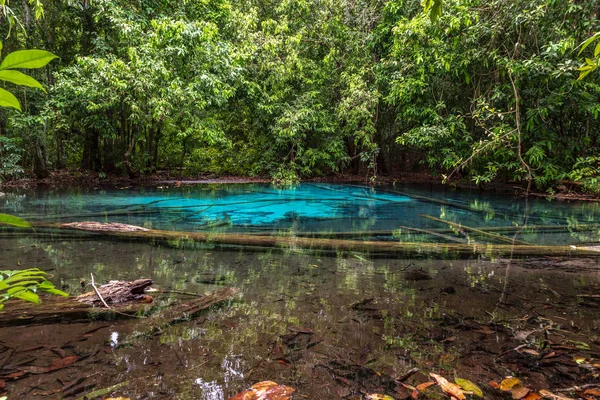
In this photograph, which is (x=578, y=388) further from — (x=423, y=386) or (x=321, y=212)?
(x=321, y=212)

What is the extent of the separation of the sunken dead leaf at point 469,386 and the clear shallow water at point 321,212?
262 cm

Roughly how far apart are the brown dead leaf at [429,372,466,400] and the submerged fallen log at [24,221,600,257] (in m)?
1.98

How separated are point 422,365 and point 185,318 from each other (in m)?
1.21

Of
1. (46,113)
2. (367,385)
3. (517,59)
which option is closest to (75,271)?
(367,385)

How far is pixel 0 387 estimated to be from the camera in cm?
128

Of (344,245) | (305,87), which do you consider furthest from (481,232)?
(305,87)

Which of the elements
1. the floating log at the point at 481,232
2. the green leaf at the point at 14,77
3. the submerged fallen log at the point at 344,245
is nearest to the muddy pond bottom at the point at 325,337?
the submerged fallen log at the point at 344,245

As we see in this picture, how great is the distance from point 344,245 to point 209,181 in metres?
8.53

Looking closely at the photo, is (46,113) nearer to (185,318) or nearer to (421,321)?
(185,318)

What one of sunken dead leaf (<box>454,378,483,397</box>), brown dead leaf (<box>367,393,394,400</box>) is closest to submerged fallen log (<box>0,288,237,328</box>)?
brown dead leaf (<box>367,393,394,400</box>)

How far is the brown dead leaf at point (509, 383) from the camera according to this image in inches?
52.8

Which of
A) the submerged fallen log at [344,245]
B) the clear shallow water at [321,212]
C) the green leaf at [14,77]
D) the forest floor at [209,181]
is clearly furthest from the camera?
the forest floor at [209,181]

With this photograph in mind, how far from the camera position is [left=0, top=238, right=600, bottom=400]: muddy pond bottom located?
4.52ft

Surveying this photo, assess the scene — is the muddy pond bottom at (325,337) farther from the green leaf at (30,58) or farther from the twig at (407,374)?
the green leaf at (30,58)
